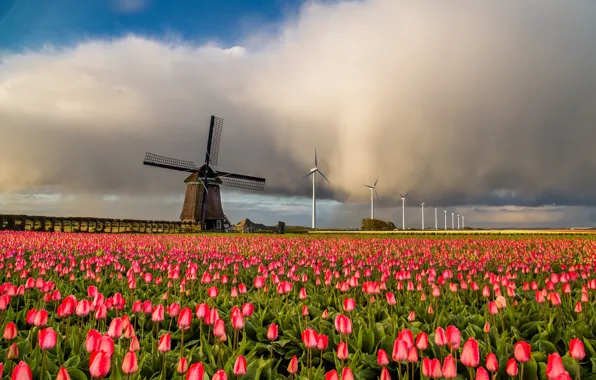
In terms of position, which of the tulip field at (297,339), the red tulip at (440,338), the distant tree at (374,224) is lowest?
the tulip field at (297,339)

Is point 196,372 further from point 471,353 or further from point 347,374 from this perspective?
point 471,353

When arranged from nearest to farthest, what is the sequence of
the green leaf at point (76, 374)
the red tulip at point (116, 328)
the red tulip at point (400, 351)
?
1. the red tulip at point (400, 351)
2. the red tulip at point (116, 328)
3. the green leaf at point (76, 374)

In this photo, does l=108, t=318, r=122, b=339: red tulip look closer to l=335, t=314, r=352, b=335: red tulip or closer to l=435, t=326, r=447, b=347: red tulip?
l=335, t=314, r=352, b=335: red tulip

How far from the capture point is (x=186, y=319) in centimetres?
418

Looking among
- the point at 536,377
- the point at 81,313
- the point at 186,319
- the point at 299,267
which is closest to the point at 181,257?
the point at 299,267

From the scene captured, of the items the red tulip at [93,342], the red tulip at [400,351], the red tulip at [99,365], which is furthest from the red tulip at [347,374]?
the red tulip at [93,342]

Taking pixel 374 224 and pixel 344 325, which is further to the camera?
pixel 374 224

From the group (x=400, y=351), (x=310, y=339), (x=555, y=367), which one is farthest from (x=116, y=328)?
(x=555, y=367)

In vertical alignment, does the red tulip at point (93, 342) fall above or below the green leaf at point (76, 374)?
above

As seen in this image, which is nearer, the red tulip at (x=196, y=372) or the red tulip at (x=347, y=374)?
the red tulip at (x=196, y=372)

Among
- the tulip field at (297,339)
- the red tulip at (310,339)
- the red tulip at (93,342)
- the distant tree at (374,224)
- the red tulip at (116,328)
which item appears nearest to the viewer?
the tulip field at (297,339)

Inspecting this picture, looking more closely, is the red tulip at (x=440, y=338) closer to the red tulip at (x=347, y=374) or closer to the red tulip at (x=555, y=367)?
the red tulip at (x=555, y=367)

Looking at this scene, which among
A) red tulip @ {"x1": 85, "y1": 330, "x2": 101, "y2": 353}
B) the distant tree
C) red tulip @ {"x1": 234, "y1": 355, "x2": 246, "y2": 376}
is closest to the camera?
red tulip @ {"x1": 234, "y1": 355, "x2": 246, "y2": 376}

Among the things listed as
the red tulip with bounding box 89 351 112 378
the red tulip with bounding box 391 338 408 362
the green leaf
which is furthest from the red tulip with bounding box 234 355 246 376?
the green leaf
